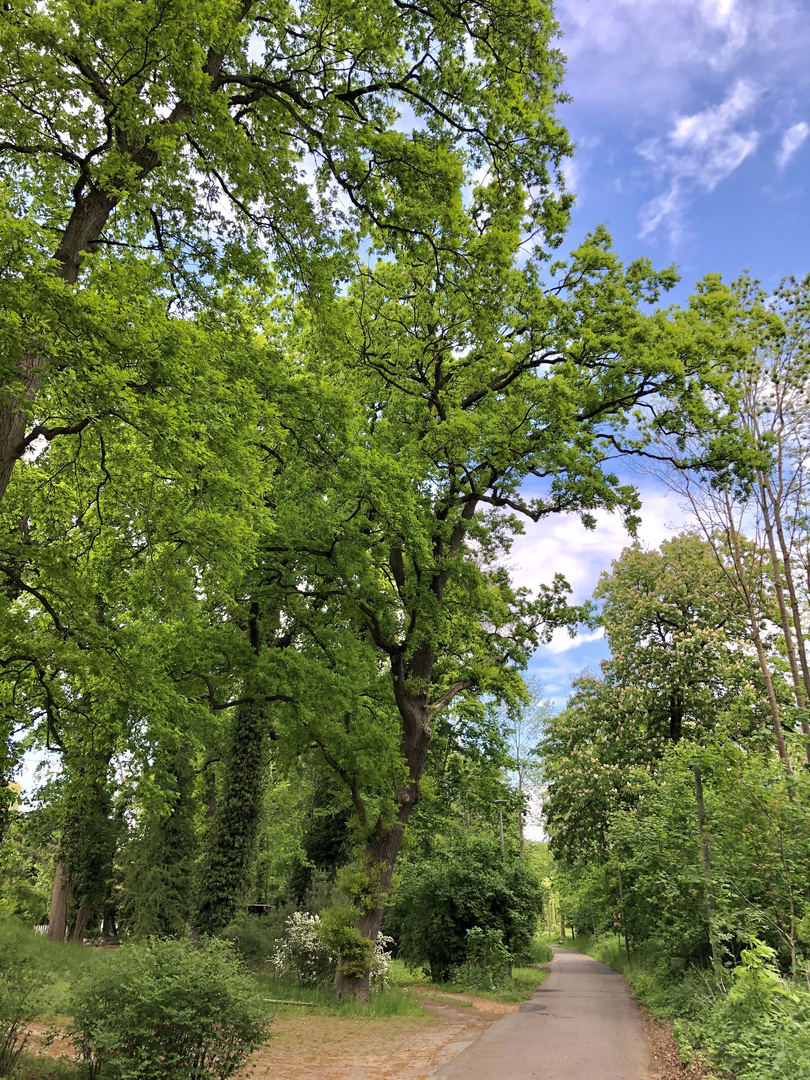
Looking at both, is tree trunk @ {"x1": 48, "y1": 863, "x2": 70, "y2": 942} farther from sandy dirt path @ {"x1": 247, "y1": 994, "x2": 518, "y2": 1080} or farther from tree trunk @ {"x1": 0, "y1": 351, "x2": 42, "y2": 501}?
tree trunk @ {"x1": 0, "y1": 351, "x2": 42, "y2": 501}

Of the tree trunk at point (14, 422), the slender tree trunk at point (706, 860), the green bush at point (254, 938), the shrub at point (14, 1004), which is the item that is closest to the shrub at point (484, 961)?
the green bush at point (254, 938)

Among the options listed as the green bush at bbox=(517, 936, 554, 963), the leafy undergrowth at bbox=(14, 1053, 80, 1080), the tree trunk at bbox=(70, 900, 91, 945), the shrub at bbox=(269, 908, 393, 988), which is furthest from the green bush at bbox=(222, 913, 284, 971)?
the leafy undergrowth at bbox=(14, 1053, 80, 1080)

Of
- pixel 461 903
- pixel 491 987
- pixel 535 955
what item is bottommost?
pixel 535 955

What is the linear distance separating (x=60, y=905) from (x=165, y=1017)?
730 inches

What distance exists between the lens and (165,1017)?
5297mm

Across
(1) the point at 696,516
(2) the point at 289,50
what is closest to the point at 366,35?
(2) the point at 289,50

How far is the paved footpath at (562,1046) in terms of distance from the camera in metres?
8.02

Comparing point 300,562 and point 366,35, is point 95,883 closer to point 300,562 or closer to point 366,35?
point 300,562

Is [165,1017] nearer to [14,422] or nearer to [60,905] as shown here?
[14,422]

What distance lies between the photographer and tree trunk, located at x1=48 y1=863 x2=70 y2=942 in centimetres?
1964

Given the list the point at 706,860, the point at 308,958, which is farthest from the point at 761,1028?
the point at 308,958

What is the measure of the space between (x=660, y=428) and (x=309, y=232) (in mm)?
8968

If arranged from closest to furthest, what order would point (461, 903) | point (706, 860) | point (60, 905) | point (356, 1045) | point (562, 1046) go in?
point (706, 860), point (356, 1045), point (562, 1046), point (461, 903), point (60, 905)

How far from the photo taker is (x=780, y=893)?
8.42 m
